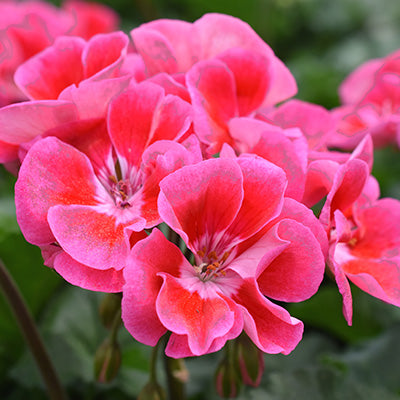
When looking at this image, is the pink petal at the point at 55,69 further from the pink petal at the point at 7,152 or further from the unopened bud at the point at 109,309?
the unopened bud at the point at 109,309

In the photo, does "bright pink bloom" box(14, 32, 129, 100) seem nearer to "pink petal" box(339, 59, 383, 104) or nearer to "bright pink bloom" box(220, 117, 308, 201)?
"bright pink bloom" box(220, 117, 308, 201)

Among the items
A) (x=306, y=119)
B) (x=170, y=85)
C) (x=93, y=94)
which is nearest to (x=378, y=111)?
(x=306, y=119)

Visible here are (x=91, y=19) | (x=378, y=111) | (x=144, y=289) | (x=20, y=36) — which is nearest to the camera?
(x=144, y=289)

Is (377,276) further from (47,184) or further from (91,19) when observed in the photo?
(91,19)

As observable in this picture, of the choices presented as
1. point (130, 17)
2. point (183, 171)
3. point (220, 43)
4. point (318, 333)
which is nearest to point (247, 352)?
point (183, 171)

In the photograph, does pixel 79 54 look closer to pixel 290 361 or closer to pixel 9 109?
pixel 9 109

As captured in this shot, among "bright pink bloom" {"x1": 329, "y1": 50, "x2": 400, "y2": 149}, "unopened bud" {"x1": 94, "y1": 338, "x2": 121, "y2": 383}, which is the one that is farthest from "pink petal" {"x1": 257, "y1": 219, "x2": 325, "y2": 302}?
"bright pink bloom" {"x1": 329, "y1": 50, "x2": 400, "y2": 149}
